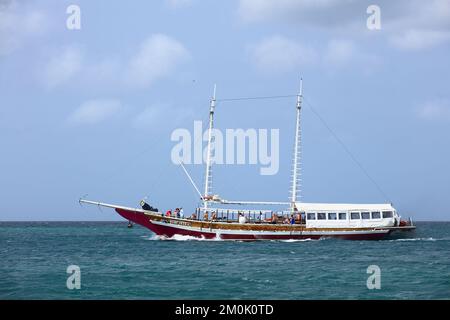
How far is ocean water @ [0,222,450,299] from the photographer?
37625mm

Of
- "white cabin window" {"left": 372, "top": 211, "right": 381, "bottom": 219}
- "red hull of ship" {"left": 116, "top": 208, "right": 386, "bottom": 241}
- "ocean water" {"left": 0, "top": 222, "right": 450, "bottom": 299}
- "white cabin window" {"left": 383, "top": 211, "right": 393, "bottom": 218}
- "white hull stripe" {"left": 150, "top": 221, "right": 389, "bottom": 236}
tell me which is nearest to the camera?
"ocean water" {"left": 0, "top": 222, "right": 450, "bottom": 299}

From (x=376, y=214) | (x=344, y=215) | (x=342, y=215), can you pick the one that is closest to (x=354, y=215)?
(x=344, y=215)

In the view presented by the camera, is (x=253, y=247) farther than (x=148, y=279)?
Yes

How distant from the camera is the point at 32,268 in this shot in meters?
51.3

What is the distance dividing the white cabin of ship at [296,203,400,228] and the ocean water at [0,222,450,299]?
5.44m

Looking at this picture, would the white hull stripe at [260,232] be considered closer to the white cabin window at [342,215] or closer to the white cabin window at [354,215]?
the white cabin window at [354,215]

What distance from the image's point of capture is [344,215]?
7369cm

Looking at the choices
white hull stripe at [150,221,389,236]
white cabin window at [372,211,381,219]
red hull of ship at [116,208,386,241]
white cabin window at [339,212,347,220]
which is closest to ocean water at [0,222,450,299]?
white hull stripe at [150,221,389,236]

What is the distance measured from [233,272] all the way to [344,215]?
30736mm

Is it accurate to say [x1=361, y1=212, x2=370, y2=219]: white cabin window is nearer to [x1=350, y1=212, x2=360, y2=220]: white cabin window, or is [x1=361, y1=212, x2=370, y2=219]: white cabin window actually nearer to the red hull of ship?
[x1=350, y1=212, x2=360, y2=220]: white cabin window

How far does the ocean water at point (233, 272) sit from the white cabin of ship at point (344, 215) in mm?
5436
